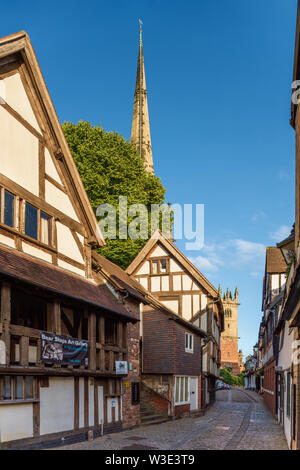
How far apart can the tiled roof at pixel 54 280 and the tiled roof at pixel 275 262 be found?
1510 centimetres

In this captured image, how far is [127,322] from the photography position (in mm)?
19281

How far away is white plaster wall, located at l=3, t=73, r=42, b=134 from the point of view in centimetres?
1469

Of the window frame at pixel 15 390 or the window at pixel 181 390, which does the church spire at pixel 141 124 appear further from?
the window frame at pixel 15 390

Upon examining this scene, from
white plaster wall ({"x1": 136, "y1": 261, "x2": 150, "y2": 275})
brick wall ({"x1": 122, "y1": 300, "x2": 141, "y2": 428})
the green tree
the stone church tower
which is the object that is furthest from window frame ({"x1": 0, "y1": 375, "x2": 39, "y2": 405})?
the stone church tower

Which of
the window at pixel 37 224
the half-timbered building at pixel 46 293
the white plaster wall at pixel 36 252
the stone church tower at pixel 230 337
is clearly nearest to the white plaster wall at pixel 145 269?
the half-timbered building at pixel 46 293

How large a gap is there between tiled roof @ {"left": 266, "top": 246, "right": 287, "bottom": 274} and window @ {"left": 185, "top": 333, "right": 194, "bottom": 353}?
7188mm

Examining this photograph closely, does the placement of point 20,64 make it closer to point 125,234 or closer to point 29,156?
point 29,156

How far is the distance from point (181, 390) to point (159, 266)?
324 inches

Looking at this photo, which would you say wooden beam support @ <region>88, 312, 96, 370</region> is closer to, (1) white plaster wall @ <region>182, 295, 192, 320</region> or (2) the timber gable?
(2) the timber gable

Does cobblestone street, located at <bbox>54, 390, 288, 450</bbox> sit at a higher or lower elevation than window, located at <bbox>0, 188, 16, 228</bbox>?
lower

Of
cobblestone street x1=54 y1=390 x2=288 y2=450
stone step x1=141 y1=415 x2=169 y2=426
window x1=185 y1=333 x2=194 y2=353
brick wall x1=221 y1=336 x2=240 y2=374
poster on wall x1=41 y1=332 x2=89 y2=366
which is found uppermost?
poster on wall x1=41 y1=332 x2=89 y2=366

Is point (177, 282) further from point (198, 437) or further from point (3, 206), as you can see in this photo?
point (3, 206)

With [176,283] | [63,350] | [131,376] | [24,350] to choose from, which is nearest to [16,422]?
[24,350]

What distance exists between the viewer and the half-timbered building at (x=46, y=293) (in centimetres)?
1273
